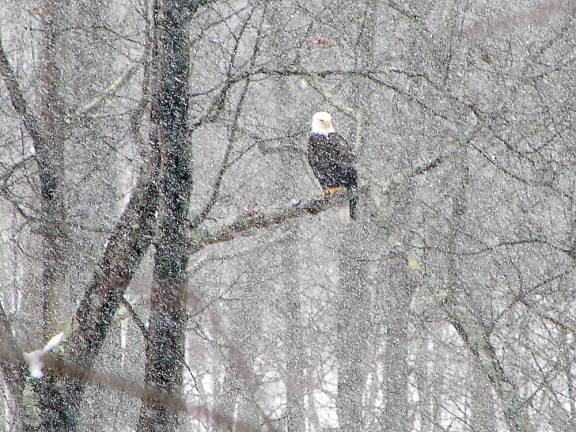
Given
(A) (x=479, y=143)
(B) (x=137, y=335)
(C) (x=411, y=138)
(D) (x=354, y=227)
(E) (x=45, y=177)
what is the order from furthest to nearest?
(B) (x=137, y=335) → (D) (x=354, y=227) → (C) (x=411, y=138) → (A) (x=479, y=143) → (E) (x=45, y=177)

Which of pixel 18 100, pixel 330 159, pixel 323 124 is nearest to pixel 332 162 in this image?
pixel 330 159

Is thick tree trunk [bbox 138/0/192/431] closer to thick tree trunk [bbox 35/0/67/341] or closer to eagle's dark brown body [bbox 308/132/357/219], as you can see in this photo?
thick tree trunk [bbox 35/0/67/341]

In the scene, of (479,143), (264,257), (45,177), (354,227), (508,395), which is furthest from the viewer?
(264,257)

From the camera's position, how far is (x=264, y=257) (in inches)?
667

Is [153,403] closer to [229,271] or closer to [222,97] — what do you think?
[222,97]

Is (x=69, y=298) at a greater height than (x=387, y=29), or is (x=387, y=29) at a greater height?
(x=387, y=29)

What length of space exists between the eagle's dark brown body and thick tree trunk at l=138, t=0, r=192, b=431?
2.40 m

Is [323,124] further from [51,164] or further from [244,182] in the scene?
[51,164]

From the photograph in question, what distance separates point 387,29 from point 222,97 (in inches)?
234

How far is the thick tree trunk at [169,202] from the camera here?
5.95 m

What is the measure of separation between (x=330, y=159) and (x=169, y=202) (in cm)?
303

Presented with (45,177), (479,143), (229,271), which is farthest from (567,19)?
(229,271)

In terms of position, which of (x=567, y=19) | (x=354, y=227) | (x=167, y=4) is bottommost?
(x=167, y=4)

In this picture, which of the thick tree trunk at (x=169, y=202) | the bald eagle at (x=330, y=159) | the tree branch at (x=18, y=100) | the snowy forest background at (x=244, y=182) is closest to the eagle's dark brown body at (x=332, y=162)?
the bald eagle at (x=330, y=159)
